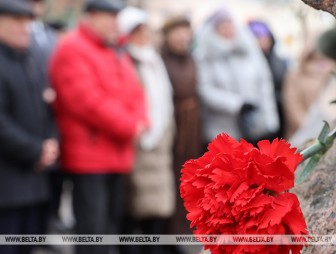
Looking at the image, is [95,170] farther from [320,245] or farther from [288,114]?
[320,245]

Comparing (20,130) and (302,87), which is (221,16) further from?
(20,130)

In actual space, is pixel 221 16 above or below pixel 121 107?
above

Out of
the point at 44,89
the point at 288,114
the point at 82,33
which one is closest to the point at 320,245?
the point at 44,89

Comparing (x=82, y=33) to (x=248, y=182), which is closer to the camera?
(x=248, y=182)

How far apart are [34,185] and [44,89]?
1.73 ft

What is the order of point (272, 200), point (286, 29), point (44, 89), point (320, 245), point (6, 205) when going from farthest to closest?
point (286, 29)
point (44, 89)
point (6, 205)
point (320, 245)
point (272, 200)

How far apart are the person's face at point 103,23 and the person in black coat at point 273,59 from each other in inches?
80.8

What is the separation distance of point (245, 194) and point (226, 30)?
4.56 metres

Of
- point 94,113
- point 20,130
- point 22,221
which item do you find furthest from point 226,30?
point 22,221

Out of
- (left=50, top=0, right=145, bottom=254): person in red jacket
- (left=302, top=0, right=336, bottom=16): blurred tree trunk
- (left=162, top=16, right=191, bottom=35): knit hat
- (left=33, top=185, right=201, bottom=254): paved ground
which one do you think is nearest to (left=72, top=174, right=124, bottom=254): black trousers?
A: (left=50, top=0, right=145, bottom=254): person in red jacket

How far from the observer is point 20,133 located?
373 centimetres

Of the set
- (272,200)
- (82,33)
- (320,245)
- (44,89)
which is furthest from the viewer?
(82,33)

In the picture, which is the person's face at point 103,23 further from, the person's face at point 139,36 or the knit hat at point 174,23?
the knit hat at point 174,23

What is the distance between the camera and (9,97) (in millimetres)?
3750
